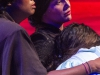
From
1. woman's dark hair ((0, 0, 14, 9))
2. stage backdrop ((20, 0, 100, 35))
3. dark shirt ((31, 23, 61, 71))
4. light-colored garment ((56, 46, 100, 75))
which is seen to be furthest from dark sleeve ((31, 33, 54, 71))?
stage backdrop ((20, 0, 100, 35))

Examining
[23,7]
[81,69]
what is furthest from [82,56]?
[23,7]

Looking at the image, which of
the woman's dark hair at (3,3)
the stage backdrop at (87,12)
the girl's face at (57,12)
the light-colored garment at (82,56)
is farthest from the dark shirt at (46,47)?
the stage backdrop at (87,12)

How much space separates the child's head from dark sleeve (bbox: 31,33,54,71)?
5.9 inches

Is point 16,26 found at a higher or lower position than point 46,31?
higher

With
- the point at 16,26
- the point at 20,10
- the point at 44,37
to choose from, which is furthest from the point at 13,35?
the point at 44,37

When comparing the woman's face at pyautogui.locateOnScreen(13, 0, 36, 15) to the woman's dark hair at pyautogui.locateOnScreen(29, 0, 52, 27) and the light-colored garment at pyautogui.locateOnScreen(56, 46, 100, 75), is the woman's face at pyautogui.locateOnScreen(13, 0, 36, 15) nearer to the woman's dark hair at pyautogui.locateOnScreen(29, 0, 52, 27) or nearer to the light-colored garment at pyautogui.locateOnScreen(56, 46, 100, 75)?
the woman's dark hair at pyautogui.locateOnScreen(29, 0, 52, 27)

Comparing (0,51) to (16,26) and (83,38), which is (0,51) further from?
(83,38)

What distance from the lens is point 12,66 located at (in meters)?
0.74

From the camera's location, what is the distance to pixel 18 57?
2.43 ft

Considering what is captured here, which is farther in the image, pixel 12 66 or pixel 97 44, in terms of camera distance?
pixel 97 44

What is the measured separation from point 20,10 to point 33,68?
21.0 inches

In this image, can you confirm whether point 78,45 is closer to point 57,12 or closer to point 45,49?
point 45,49

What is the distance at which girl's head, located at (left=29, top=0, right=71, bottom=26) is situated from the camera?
4.90 ft

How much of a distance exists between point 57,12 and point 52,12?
0.09 feet
